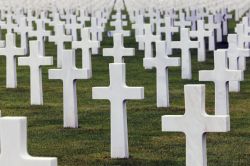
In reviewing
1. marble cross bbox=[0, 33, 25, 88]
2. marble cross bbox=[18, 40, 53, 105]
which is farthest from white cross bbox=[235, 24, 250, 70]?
marble cross bbox=[18, 40, 53, 105]

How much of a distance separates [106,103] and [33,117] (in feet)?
6.15

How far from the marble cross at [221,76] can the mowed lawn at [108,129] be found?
1.07 ft

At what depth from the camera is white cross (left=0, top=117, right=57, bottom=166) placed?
7215mm

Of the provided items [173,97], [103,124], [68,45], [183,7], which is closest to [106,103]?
[173,97]

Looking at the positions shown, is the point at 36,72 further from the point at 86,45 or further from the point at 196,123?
the point at 196,123

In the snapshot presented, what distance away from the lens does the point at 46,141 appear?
502 inches

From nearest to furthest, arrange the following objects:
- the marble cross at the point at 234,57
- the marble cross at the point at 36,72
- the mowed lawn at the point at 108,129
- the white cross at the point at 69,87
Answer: the mowed lawn at the point at 108,129, the white cross at the point at 69,87, the marble cross at the point at 36,72, the marble cross at the point at 234,57

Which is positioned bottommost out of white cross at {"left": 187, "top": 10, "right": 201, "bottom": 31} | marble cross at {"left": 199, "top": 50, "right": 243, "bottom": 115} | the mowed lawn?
the mowed lawn

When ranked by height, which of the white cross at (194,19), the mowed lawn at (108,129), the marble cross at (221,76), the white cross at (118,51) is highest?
the white cross at (194,19)

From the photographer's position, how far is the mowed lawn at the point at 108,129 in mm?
11656

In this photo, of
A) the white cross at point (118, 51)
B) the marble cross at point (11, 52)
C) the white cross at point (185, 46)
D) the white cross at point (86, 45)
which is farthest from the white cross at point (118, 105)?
the white cross at point (185, 46)

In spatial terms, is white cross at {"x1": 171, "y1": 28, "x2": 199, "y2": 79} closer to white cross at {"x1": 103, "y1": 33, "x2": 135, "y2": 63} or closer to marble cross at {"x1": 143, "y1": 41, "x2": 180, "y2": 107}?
white cross at {"x1": 103, "y1": 33, "x2": 135, "y2": 63}

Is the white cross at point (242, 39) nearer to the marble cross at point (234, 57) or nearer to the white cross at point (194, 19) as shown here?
the marble cross at point (234, 57)

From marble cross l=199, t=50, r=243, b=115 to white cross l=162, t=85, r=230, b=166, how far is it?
354 centimetres
